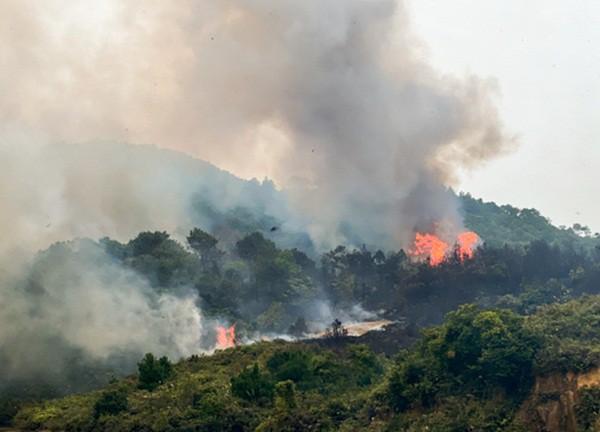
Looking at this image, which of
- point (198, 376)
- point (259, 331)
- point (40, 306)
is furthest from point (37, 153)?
point (198, 376)

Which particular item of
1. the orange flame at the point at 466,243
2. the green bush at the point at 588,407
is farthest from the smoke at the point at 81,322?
the green bush at the point at 588,407

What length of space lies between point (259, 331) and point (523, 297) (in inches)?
1217

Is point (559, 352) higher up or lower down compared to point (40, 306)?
lower down

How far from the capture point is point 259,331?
8200cm

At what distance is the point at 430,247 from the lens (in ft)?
341

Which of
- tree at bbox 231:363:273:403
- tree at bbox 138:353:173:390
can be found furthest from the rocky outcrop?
tree at bbox 138:353:173:390

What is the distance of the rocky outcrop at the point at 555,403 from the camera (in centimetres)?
3372

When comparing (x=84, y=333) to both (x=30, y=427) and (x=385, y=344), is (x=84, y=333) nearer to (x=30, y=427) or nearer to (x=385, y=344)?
(x=30, y=427)

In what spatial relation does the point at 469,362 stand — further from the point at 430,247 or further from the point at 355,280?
the point at 430,247

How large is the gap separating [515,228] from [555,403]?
12371cm

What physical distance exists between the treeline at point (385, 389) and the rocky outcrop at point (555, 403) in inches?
19.8

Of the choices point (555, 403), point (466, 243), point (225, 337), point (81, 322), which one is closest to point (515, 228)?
point (466, 243)

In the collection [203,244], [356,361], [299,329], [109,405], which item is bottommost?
[109,405]

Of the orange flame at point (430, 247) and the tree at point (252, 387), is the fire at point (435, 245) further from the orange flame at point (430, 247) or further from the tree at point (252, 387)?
the tree at point (252, 387)
